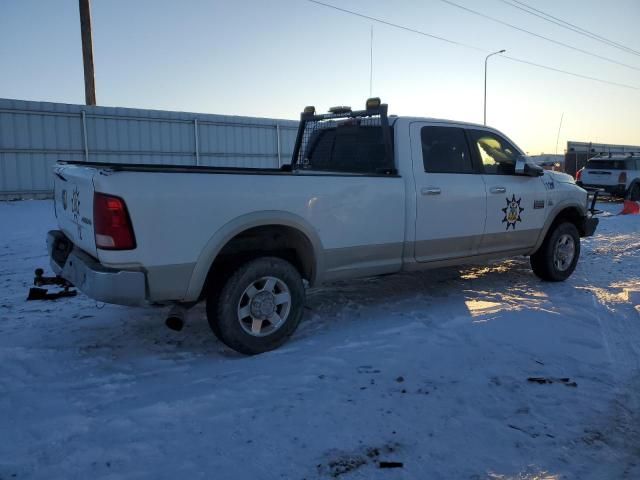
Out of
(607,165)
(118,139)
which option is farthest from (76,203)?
(607,165)

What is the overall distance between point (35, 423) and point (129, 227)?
126cm

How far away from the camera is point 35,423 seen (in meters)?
2.96

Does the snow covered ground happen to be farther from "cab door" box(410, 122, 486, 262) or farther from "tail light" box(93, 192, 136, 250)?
"tail light" box(93, 192, 136, 250)

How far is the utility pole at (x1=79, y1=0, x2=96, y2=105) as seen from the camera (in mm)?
14818

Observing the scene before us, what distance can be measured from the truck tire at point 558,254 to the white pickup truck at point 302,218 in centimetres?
3

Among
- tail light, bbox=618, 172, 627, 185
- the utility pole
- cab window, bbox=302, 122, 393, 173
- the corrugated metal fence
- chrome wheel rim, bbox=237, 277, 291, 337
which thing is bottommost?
chrome wheel rim, bbox=237, 277, 291, 337

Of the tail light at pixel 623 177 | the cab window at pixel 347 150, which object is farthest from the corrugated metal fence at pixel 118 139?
the cab window at pixel 347 150

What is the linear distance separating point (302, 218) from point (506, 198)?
2.73 meters

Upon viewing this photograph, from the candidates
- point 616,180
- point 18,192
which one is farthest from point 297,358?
point 616,180

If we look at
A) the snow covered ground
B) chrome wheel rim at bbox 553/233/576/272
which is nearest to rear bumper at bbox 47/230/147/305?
the snow covered ground

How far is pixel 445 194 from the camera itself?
511 centimetres

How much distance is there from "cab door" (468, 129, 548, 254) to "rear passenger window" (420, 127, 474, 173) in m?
0.18

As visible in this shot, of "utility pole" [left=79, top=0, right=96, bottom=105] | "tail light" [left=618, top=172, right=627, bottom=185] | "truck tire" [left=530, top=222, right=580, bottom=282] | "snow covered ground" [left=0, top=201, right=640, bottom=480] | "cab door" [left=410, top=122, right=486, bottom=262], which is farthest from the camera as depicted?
"tail light" [left=618, top=172, right=627, bottom=185]

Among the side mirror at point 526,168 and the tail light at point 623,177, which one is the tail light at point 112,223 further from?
the tail light at point 623,177
